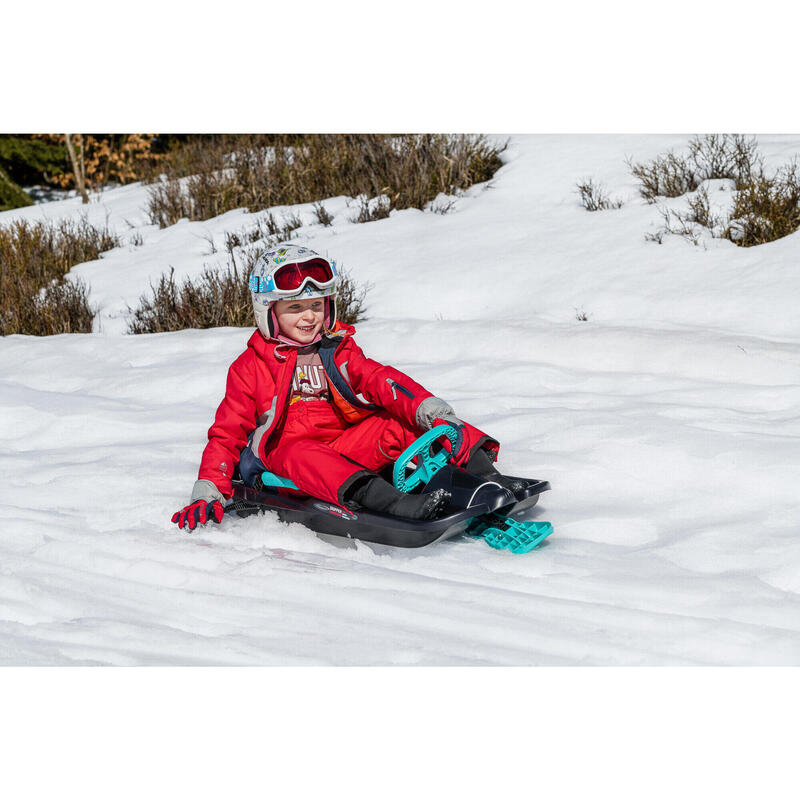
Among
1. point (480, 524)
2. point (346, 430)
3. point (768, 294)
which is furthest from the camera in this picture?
point (768, 294)

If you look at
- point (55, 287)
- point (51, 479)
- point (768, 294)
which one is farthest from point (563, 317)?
point (55, 287)

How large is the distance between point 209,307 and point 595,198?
131 inches

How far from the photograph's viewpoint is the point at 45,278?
7816 mm

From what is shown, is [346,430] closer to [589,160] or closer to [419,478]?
[419,478]

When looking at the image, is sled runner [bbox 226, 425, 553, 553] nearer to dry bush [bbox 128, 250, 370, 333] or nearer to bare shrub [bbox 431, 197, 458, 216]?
dry bush [bbox 128, 250, 370, 333]

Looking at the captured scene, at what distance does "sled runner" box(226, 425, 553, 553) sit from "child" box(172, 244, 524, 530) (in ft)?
0.22

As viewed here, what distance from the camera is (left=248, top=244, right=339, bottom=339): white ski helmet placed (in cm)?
355

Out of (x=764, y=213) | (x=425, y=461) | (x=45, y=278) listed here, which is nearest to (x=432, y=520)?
(x=425, y=461)

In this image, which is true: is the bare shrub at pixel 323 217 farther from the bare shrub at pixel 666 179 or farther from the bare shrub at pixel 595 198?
the bare shrub at pixel 666 179

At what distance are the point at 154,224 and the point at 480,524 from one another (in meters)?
7.43

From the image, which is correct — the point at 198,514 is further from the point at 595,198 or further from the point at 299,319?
the point at 595,198

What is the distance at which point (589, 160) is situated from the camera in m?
8.22

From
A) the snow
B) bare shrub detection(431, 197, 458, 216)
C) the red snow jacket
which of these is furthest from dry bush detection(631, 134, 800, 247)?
the red snow jacket

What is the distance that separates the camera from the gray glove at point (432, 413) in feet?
11.1
